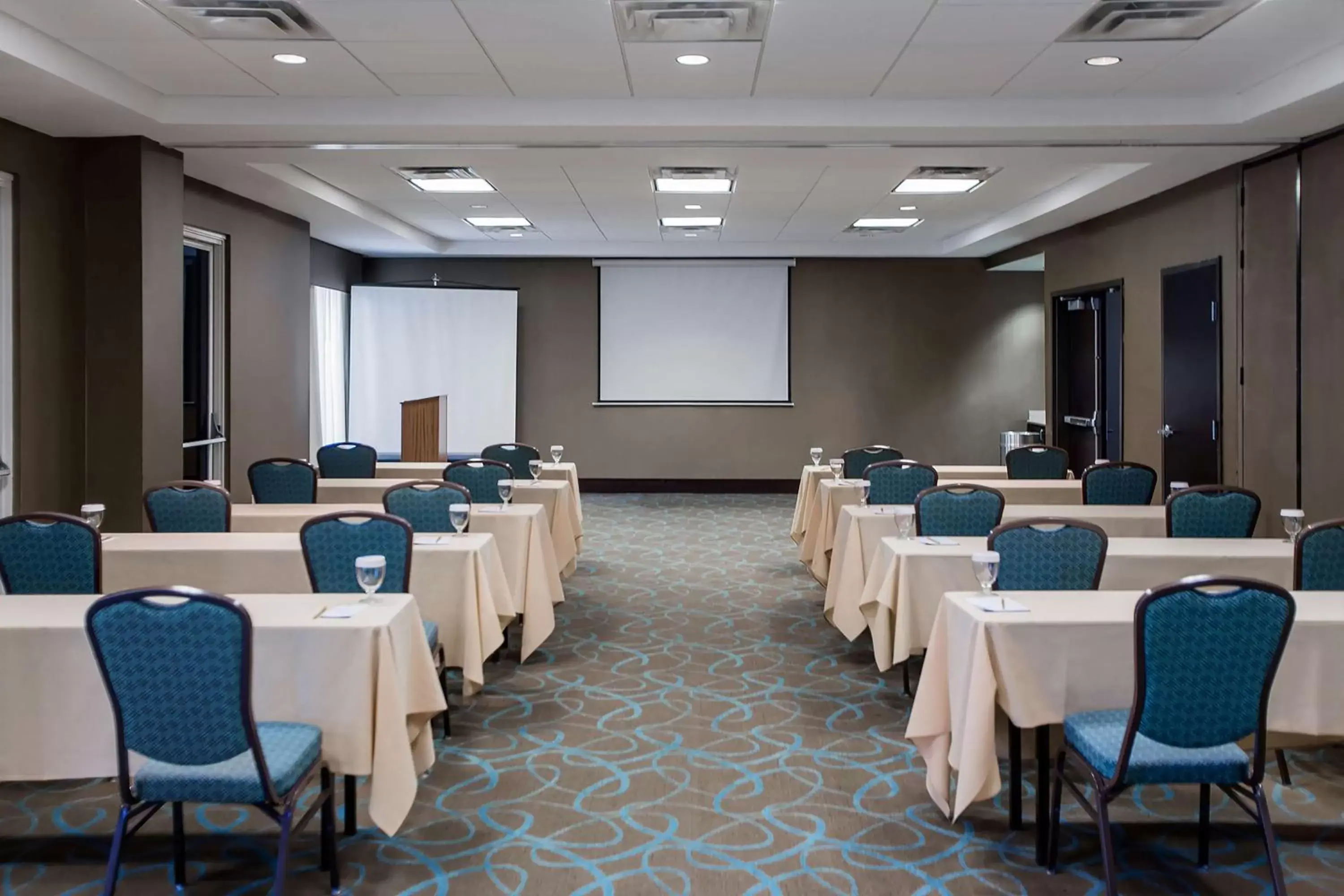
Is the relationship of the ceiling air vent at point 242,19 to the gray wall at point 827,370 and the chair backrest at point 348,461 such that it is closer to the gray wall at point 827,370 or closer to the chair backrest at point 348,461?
the chair backrest at point 348,461

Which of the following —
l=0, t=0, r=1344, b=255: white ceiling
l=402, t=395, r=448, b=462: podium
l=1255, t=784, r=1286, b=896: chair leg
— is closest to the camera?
l=1255, t=784, r=1286, b=896: chair leg

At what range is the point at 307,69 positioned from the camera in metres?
5.95

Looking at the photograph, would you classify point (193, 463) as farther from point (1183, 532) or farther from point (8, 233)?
point (1183, 532)

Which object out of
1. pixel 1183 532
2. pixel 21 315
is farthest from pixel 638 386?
pixel 1183 532

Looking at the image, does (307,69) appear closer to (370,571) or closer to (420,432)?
(370,571)

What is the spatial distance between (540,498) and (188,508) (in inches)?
99.6

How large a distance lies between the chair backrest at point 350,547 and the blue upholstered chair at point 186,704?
142cm

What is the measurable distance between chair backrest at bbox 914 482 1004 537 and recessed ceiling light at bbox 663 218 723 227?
6.49 metres

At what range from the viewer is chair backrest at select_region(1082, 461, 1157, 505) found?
6.95 m

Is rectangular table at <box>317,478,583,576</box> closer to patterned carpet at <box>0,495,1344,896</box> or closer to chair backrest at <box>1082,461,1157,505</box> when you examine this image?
patterned carpet at <box>0,495,1344,896</box>

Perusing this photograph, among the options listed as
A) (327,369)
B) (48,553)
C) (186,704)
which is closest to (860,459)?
(48,553)

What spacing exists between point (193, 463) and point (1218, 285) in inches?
330

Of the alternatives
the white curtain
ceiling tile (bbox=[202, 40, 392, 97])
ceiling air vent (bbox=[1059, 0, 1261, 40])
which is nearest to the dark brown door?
ceiling air vent (bbox=[1059, 0, 1261, 40])

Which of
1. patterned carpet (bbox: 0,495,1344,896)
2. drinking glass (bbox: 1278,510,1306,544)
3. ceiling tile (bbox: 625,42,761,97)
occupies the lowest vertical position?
patterned carpet (bbox: 0,495,1344,896)
